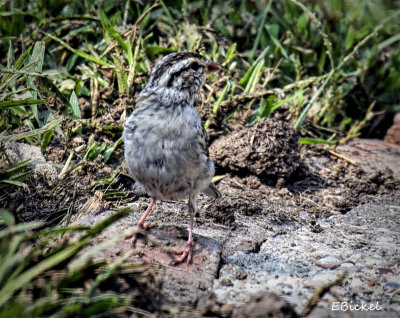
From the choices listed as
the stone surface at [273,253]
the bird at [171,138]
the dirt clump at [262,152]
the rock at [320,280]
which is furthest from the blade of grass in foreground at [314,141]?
the rock at [320,280]

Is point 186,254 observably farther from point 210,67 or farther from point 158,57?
point 158,57

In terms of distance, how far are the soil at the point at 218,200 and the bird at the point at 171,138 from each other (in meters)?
0.24

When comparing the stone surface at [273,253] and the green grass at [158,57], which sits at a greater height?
the green grass at [158,57]

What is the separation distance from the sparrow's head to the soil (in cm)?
112

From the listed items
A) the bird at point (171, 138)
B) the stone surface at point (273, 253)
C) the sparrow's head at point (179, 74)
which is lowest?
the stone surface at point (273, 253)

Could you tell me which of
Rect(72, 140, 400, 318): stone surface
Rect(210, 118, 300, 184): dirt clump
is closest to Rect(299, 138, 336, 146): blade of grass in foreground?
Rect(210, 118, 300, 184): dirt clump

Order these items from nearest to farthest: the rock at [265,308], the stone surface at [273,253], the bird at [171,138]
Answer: the rock at [265,308] → the stone surface at [273,253] → the bird at [171,138]

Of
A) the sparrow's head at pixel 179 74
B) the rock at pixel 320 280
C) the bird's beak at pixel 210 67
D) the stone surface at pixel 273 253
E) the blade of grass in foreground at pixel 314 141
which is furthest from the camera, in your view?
the blade of grass in foreground at pixel 314 141

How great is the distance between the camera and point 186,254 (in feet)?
12.0

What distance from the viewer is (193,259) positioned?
3639mm

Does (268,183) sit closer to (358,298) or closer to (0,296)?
(358,298)

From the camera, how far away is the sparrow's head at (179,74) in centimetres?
399

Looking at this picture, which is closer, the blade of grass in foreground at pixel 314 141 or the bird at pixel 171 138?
the bird at pixel 171 138

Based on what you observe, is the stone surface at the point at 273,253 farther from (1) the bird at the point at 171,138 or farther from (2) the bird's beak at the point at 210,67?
(2) the bird's beak at the point at 210,67
